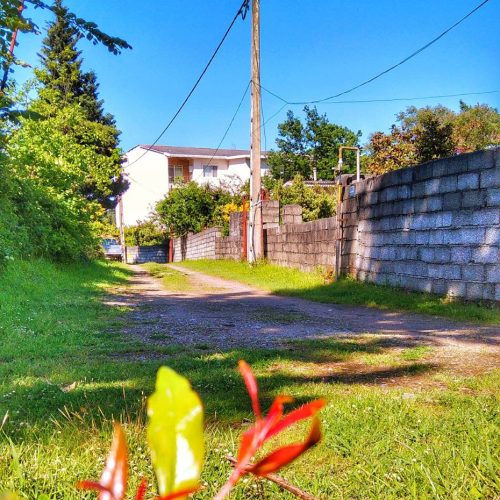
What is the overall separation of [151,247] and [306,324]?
104 ft

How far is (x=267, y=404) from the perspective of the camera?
2834mm

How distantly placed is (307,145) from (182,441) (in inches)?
1765

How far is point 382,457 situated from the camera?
2.13m

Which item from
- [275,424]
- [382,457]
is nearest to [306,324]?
[382,457]

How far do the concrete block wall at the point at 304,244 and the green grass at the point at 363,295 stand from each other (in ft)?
0.93

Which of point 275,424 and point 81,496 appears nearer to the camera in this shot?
point 275,424

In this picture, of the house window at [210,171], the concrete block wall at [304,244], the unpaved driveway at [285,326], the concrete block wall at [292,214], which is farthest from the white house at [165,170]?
the unpaved driveway at [285,326]

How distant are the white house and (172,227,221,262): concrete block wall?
11.3 m

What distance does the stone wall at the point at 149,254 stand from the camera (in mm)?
36500

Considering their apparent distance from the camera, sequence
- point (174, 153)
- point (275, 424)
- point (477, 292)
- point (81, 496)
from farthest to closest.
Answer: point (174, 153)
point (477, 292)
point (81, 496)
point (275, 424)

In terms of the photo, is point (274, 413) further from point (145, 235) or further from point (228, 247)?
point (145, 235)

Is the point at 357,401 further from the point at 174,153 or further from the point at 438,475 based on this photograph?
the point at 174,153

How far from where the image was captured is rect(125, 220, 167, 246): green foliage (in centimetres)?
3777

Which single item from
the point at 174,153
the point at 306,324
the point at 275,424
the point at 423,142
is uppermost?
the point at 174,153
